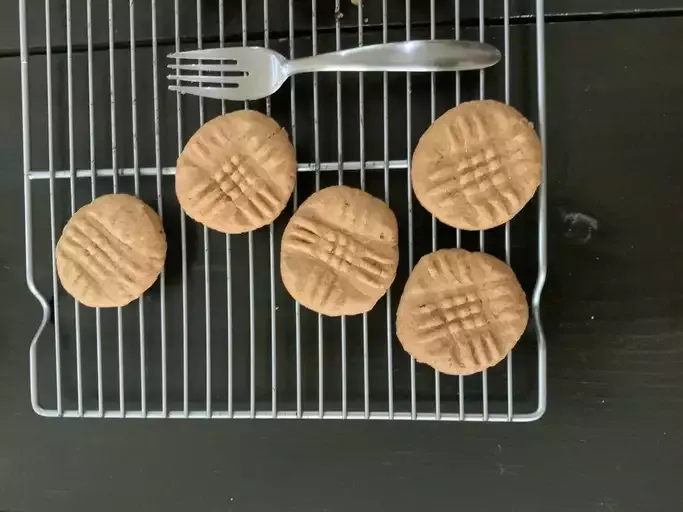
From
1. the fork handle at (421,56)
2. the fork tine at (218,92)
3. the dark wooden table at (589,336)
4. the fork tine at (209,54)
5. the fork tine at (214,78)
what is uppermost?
the fork tine at (209,54)

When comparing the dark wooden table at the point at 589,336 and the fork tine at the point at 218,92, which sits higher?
the fork tine at the point at 218,92

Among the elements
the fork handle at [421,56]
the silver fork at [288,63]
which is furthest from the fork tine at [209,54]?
the fork handle at [421,56]

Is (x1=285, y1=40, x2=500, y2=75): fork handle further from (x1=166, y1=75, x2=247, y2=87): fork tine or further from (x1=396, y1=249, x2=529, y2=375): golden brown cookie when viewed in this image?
(x1=396, y1=249, x2=529, y2=375): golden brown cookie

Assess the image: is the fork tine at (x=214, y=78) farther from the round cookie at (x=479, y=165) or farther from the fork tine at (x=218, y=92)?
the round cookie at (x=479, y=165)

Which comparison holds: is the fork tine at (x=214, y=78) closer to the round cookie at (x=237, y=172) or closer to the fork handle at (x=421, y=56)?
the round cookie at (x=237, y=172)

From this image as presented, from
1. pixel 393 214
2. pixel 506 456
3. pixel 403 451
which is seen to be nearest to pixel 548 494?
pixel 506 456

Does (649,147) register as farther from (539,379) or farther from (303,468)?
(303,468)

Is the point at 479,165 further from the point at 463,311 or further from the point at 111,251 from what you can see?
the point at 111,251
